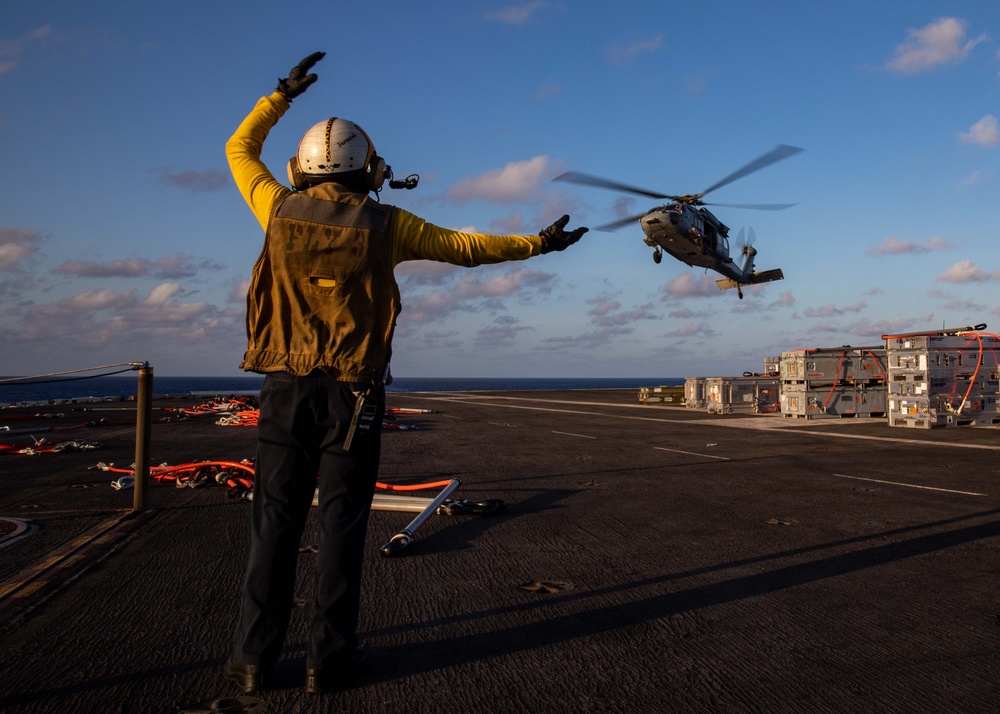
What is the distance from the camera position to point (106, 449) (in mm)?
11086

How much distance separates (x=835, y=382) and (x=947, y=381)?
10.9ft

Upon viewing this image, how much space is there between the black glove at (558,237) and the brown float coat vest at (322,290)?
2.45 feet

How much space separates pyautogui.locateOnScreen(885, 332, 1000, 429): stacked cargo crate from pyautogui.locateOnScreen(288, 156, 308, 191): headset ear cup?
17717mm

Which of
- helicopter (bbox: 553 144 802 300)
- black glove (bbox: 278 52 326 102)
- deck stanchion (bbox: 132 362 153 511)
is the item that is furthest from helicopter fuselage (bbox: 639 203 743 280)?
black glove (bbox: 278 52 326 102)

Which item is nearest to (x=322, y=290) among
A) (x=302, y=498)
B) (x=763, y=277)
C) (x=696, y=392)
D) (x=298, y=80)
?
(x=302, y=498)

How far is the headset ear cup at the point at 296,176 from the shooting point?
291cm

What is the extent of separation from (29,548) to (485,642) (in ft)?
11.5

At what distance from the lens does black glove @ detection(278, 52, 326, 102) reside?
10.6 ft

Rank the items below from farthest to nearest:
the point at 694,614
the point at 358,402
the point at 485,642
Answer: the point at 694,614 → the point at 485,642 → the point at 358,402

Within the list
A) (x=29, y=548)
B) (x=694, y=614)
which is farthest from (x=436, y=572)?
(x=29, y=548)

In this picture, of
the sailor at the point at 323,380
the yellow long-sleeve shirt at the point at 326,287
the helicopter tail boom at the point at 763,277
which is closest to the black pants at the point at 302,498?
the sailor at the point at 323,380

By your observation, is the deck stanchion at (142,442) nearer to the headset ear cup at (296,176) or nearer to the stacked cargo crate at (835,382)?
the headset ear cup at (296,176)

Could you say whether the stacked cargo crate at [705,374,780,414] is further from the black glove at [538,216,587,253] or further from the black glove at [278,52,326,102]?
the black glove at [278,52,326,102]

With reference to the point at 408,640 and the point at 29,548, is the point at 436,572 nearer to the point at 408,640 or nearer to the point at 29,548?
the point at 408,640
